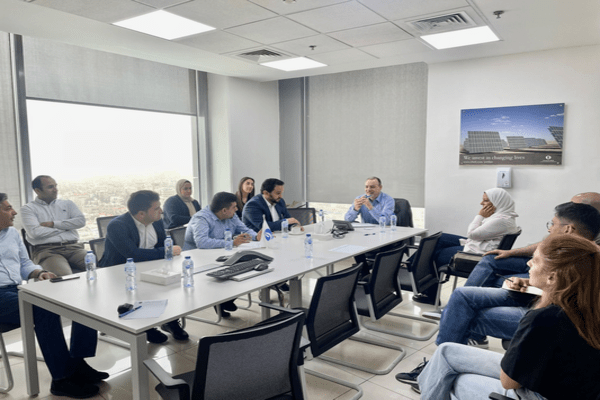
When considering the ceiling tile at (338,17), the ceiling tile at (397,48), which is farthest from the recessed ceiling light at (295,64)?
the ceiling tile at (338,17)

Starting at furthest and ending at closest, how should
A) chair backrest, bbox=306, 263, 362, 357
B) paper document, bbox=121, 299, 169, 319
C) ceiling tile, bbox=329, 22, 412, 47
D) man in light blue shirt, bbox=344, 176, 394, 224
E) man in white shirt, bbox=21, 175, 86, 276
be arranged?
man in light blue shirt, bbox=344, 176, 394, 224, man in white shirt, bbox=21, 175, 86, 276, ceiling tile, bbox=329, 22, 412, 47, chair backrest, bbox=306, 263, 362, 357, paper document, bbox=121, 299, 169, 319

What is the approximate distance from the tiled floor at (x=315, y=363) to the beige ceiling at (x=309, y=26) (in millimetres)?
2780

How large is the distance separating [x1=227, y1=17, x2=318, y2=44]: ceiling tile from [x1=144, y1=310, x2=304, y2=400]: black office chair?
3002 mm

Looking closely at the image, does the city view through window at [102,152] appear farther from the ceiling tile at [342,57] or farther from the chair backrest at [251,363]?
the chair backrest at [251,363]

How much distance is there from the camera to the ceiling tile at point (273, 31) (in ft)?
12.9

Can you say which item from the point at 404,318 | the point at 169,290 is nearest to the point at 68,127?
the point at 169,290

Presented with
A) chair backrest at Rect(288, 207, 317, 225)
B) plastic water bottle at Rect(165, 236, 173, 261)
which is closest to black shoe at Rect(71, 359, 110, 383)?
plastic water bottle at Rect(165, 236, 173, 261)

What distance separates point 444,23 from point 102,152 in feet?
14.3

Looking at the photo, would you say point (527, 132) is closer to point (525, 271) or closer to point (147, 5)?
point (525, 271)

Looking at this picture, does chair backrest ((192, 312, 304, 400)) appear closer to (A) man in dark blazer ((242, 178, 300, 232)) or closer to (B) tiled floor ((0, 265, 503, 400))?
(B) tiled floor ((0, 265, 503, 400))

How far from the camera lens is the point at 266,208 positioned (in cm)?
495

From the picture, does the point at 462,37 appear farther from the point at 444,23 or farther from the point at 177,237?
the point at 177,237

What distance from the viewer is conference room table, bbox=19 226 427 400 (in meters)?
2.03

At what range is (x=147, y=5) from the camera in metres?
3.45
